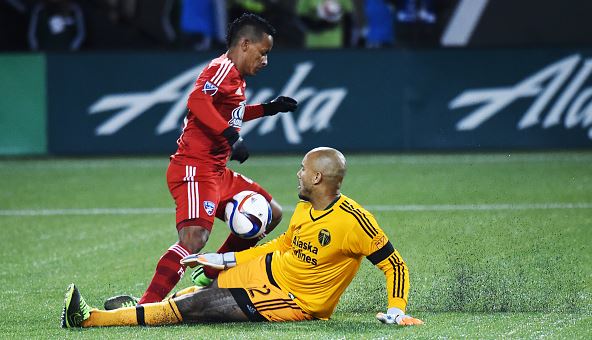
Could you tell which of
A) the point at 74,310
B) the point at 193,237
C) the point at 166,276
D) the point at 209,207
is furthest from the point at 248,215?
the point at 74,310

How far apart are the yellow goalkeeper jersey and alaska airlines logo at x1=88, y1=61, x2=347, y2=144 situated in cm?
A: 931

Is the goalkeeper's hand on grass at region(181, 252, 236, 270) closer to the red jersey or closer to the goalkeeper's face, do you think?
the goalkeeper's face

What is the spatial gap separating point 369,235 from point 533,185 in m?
7.05

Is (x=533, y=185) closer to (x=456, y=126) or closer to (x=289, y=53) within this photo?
(x=456, y=126)

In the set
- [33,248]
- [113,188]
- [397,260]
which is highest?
[397,260]

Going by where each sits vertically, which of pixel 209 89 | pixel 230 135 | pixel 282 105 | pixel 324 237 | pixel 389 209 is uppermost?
pixel 209 89

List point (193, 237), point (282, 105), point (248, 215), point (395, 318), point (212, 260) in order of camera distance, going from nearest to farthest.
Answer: point (395, 318)
point (212, 260)
point (193, 237)
point (248, 215)
point (282, 105)

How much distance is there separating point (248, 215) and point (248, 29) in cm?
117

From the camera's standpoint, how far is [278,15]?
61.1ft

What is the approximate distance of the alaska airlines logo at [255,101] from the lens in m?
15.8

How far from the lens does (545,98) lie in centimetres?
1550

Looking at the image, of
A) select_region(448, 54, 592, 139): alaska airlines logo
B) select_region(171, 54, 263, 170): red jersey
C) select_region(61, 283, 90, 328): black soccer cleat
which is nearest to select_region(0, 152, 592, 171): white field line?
select_region(448, 54, 592, 139): alaska airlines logo

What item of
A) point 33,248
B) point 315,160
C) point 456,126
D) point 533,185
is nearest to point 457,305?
point 315,160

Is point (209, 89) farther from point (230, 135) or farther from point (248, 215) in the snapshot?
point (248, 215)
